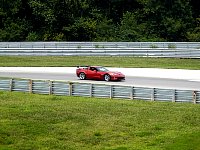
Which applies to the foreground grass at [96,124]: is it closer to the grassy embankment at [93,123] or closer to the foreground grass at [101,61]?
the grassy embankment at [93,123]

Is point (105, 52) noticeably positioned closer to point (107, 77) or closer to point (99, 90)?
point (107, 77)

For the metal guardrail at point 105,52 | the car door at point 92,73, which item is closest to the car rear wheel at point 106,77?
the car door at point 92,73

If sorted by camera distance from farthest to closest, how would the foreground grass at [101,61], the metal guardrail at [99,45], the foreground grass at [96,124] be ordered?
the metal guardrail at [99,45]
the foreground grass at [101,61]
the foreground grass at [96,124]

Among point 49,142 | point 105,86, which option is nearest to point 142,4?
point 105,86

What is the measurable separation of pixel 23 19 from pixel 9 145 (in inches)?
1962

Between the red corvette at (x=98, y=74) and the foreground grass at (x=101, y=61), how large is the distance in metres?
7.99

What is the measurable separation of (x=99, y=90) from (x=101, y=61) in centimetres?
1858

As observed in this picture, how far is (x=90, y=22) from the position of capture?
67438 millimetres

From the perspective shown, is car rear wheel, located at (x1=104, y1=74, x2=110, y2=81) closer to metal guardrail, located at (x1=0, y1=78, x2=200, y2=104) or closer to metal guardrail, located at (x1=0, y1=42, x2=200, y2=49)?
metal guardrail, located at (x1=0, y1=78, x2=200, y2=104)

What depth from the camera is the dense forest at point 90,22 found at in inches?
2635

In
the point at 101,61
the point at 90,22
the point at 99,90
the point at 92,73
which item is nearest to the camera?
the point at 99,90

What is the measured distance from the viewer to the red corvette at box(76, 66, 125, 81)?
3728 cm

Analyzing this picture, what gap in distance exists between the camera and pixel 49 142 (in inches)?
851

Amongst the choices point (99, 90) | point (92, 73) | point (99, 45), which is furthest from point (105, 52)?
point (99, 90)
